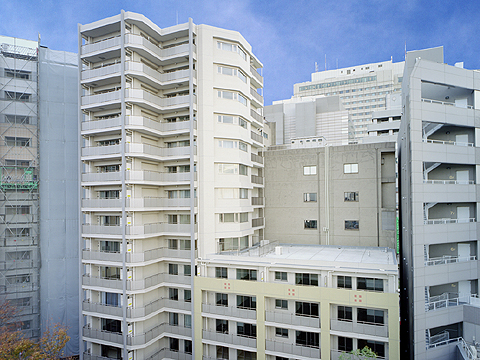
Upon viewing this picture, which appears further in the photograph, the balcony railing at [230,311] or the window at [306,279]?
the balcony railing at [230,311]

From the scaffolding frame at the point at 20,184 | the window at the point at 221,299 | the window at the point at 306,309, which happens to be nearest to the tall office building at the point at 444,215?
the window at the point at 306,309

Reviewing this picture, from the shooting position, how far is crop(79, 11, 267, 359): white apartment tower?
24078 mm

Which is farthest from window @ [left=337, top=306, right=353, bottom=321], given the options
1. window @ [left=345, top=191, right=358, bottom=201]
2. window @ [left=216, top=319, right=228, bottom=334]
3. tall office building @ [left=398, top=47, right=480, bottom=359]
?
window @ [left=345, top=191, right=358, bottom=201]

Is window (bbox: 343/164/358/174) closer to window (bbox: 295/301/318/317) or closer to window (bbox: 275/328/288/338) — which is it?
window (bbox: 295/301/318/317)

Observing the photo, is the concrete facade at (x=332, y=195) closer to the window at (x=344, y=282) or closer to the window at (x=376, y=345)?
the window at (x=344, y=282)

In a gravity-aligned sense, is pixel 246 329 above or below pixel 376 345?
below

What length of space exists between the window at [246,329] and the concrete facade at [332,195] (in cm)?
1027

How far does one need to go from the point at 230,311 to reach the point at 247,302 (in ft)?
5.03

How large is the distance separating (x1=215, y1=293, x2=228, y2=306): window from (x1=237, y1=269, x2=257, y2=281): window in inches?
82.4

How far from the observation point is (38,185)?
27703 mm

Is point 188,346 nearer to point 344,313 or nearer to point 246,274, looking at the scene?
point 246,274

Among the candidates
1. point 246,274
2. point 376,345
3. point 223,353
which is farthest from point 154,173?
point 376,345

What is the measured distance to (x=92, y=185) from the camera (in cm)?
2562

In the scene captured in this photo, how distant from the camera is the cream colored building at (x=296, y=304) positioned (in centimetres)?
2019
